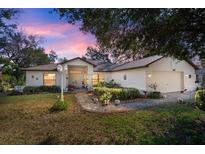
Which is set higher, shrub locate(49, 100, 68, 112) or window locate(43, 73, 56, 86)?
window locate(43, 73, 56, 86)

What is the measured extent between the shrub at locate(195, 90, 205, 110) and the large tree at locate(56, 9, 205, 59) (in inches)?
40.9

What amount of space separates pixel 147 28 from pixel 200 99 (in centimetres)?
234

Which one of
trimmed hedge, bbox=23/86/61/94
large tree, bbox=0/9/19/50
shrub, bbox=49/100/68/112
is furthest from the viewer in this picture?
trimmed hedge, bbox=23/86/61/94

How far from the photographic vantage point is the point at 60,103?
4.16m

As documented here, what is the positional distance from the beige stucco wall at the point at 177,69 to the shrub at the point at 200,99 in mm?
177

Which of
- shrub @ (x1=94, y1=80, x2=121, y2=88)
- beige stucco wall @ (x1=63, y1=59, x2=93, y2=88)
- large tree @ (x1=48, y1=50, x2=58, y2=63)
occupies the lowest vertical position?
shrub @ (x1=94, y1=80, x2=121, y2=88)

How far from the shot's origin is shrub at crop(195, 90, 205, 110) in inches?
183

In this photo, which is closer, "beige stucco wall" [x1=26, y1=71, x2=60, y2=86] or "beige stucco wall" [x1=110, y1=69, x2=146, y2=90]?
"beige stucco wall" [x1=26, y1=71, x2=60, y2=86]

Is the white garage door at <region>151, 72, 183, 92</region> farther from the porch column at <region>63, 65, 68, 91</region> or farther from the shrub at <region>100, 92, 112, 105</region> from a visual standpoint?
the porch column at <region>63, 65, 68, 91</region>

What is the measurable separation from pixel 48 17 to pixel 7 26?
1078mm

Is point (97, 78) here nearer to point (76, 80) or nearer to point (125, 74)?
point (76, 80)

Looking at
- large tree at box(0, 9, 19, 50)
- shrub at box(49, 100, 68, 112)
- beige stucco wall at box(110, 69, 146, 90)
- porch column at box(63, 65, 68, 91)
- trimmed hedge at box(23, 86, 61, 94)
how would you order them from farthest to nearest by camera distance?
beige stucco wall at box(110, 69, 146, 90)
trimmed hedge at box(23, 86, 61, 94)
porch column at box(63, 65, 68, 91)
shrub at box(49, 100, 68, 112)
large tree at box(0, 9, 19, 50)

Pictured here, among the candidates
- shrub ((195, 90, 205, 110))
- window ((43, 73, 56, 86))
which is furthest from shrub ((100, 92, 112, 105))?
shrub ((195, 90, 205, 110))
